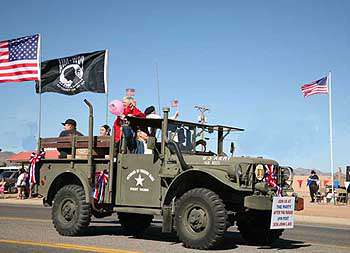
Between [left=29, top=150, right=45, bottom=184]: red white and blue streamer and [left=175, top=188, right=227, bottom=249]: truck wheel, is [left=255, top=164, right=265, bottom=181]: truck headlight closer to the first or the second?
[left=175, top=188, right=227, bottom=249]: truck wheel

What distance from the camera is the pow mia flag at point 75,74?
49.6ft

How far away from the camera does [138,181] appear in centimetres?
1027

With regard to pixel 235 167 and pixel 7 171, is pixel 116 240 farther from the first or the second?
pixel 7 171

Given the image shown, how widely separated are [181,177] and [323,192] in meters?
27.8

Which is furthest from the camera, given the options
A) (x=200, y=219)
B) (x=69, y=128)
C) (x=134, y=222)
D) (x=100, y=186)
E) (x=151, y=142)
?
(x=69, y=128)

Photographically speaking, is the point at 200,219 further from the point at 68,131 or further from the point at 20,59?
the point at 20,59

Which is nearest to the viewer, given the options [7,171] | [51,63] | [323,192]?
[51,63]

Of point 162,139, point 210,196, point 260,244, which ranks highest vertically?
point 162,139

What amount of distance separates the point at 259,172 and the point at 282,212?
76 centimetres

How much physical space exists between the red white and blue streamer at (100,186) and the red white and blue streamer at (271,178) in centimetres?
310

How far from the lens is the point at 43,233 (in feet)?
36.4

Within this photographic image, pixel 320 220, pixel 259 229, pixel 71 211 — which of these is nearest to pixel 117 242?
pixel 71 211

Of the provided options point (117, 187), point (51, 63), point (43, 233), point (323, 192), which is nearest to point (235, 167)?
point (117, 187)

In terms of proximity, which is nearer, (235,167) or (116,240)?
(235,167)
